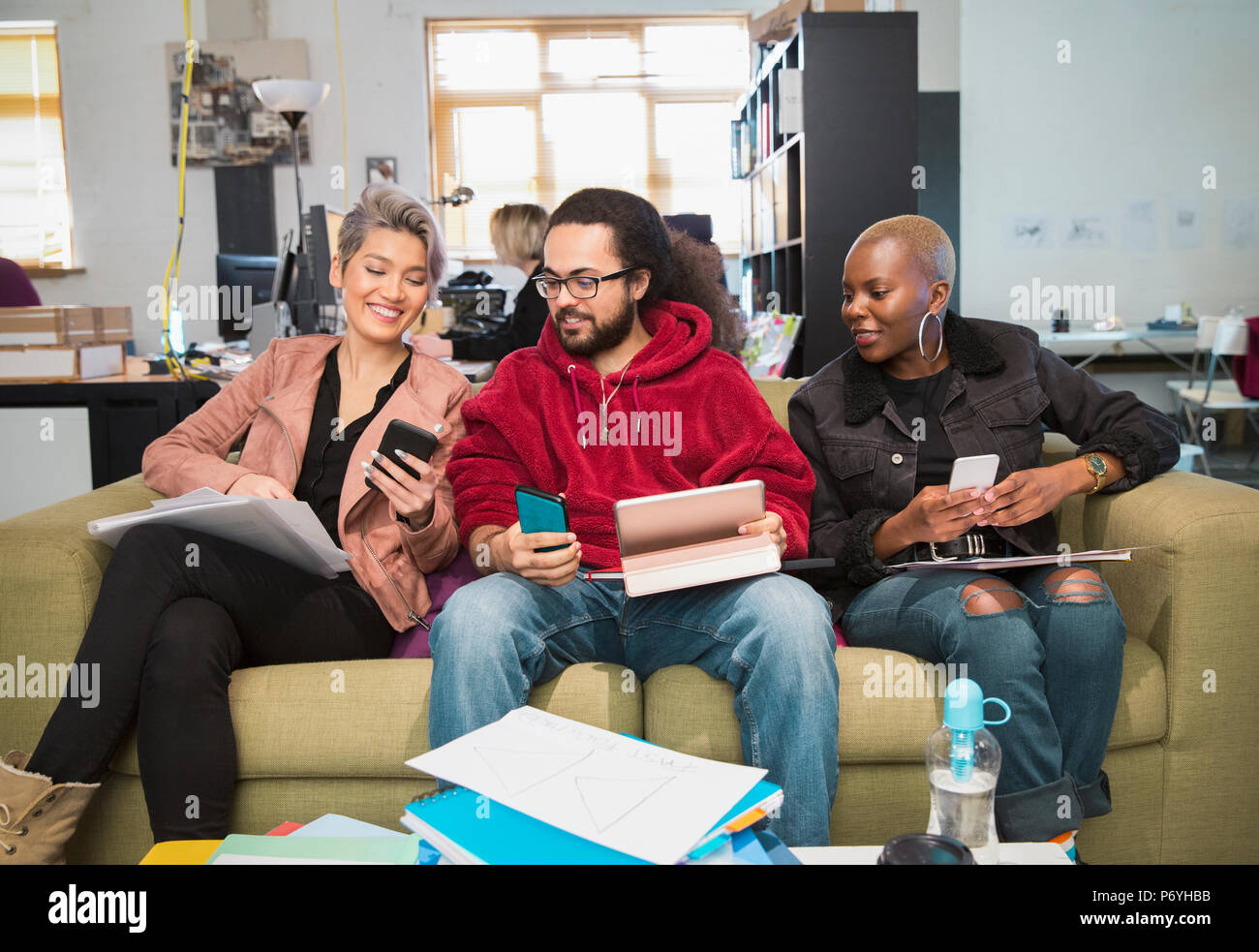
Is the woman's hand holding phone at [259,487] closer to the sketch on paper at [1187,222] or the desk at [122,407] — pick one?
the desk at [122,407]

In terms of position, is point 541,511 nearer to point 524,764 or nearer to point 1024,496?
point 524,764

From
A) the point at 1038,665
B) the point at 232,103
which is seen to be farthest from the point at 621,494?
the point at 232,103

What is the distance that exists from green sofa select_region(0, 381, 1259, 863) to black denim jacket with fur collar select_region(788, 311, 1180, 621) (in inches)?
7.6

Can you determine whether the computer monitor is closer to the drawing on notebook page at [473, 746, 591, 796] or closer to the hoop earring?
the hoop earring

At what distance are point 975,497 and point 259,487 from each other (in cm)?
119

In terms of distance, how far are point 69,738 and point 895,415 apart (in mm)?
1417

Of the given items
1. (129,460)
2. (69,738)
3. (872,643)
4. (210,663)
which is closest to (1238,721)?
(872,643)

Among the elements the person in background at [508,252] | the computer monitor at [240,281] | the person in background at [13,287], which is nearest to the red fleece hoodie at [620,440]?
the person in background at [508,252]

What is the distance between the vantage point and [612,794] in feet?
3.05

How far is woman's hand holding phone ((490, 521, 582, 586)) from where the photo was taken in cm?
152

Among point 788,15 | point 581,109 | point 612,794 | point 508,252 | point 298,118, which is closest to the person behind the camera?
point 612,794

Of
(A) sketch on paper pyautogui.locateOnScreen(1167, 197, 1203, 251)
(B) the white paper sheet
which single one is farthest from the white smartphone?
(A) sketch on paper pyautogui.locateOnScreen(1167, 197, 1203, 251)

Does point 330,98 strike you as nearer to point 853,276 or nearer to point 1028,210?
point 1028,210

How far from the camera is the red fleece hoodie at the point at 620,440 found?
5.76ft
